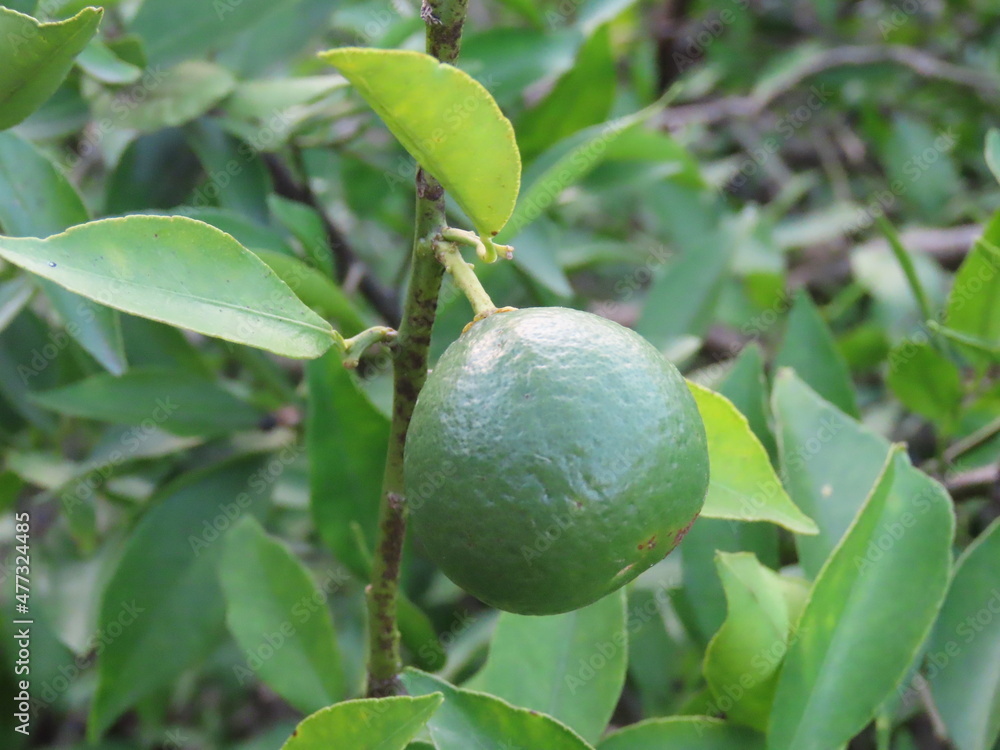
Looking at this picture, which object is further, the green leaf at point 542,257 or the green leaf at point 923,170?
the green leaf at point 923,170

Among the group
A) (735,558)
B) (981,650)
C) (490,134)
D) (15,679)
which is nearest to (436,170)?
(490,134)

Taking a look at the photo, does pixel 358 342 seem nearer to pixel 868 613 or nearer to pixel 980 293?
pixel 868 613

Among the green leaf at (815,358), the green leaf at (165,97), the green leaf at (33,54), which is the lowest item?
the green leaf at (815,358)

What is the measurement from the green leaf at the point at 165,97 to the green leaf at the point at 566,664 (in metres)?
0.79

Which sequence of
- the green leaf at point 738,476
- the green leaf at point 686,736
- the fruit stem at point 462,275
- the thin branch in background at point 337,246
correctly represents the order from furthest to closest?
the thin branch in background at point 337,246
the green leaf at point 686,736
the green leaf at point 738,476
the fruit stem at point 462,275

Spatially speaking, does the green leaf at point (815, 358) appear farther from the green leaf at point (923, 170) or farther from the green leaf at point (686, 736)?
the green leaf at point (923, 170)

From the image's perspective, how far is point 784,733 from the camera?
78 centimetres

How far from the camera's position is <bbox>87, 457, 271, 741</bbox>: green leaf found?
3.71 feet

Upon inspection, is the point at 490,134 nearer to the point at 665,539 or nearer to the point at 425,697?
the point at 665,539

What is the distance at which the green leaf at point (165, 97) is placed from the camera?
1134 mm

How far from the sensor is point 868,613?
0.84 metres
